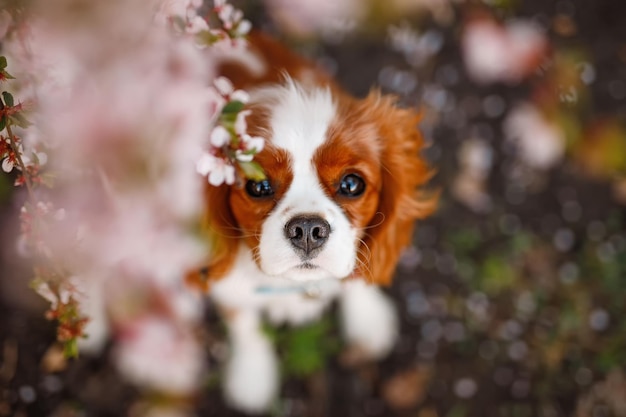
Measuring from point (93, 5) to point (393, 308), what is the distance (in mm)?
1799

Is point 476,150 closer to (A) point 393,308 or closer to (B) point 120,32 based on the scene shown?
(A) point 393,308

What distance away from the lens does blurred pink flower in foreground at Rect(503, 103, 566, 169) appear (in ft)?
8.66

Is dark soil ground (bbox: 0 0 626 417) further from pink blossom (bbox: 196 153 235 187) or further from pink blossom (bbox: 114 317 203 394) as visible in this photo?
pink blossom (bbox: 196 153 235 187)

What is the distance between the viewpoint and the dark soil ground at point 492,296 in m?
2.43

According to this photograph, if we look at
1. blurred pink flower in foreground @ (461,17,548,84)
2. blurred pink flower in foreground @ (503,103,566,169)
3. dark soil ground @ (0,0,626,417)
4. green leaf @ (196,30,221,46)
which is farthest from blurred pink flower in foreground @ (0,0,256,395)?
blurred pink flower in foreground @ (503,103,566,169)

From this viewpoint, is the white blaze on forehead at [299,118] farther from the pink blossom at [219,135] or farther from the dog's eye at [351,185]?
the pink blossom at [219,135]

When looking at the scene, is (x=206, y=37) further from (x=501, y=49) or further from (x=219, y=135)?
(x=501, y=49)

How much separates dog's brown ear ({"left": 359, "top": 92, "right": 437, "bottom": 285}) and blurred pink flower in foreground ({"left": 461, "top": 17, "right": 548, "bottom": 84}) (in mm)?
1158

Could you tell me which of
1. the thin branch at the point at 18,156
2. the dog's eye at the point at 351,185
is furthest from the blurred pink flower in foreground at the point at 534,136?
the thin branch at the point at 18,156

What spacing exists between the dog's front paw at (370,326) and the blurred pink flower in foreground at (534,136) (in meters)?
0.99

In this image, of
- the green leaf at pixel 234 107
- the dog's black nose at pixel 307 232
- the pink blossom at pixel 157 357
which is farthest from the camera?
the pink blossom at pixel 157 357

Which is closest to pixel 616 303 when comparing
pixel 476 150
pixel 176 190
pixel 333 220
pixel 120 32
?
pixel 476 150

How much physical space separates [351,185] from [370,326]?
44.8 inches

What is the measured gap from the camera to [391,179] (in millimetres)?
1592
